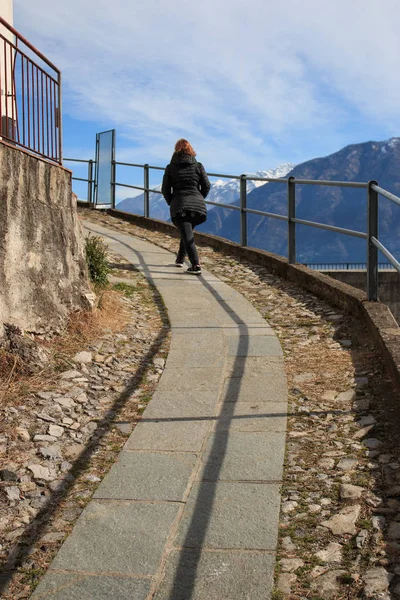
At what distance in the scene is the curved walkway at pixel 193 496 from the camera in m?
2.67

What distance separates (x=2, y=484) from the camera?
351 cm

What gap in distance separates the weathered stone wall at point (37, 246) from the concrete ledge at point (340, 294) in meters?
2.57

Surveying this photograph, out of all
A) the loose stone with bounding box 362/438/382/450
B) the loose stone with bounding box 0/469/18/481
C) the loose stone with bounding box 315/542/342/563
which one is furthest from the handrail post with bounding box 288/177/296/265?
the loose stone with bounding box 315/542/342/563

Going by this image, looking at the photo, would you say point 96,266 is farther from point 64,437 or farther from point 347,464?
point 347,464

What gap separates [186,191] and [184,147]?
23.0 inches

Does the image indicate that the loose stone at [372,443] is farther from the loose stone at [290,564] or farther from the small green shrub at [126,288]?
the small green shrub at [126,288]

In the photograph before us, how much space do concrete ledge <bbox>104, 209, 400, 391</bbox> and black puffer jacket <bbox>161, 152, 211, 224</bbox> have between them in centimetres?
135

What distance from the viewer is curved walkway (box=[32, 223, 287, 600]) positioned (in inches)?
105

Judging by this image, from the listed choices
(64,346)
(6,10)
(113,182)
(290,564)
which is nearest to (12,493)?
(290,564)

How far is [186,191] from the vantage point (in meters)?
9.51

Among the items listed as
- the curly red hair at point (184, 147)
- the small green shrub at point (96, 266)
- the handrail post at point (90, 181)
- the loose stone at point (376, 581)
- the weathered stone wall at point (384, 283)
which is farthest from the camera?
the handrail post at point (90, 181)

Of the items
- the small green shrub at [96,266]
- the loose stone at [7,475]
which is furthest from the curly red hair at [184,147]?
the loose stone at [7,475]

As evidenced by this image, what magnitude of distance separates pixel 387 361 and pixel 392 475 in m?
1.60

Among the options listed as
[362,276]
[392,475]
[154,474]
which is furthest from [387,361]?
[362,276]
